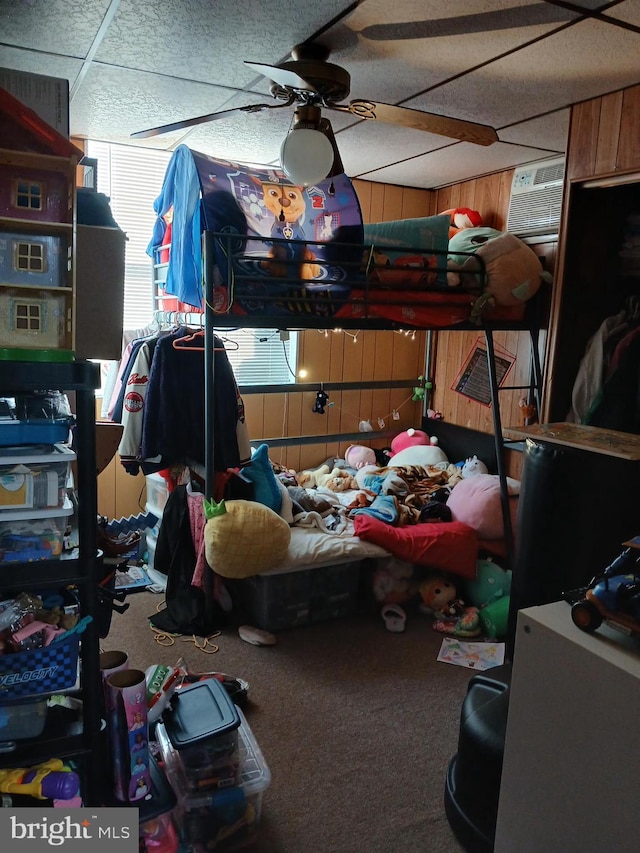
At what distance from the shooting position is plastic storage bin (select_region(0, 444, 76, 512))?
133 centimetres

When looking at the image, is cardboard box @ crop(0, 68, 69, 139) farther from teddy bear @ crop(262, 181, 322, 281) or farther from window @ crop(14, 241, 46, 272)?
teddy bear @ crop(262, 181, 322, 281)

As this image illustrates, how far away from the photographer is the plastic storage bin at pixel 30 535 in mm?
1352

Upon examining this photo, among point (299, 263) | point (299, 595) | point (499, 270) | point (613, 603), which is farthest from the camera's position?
point (499, 270)

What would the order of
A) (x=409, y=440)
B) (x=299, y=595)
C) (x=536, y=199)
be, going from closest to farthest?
(x=299, y=595) < (x=536, y=199) < (x=409, y=440)

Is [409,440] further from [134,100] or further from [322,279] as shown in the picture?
[134,100]

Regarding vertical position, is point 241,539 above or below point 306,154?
below

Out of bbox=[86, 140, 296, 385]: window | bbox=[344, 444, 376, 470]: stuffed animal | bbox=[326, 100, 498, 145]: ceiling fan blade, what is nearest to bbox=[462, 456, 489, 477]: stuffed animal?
bbox=[344, 444, 376, 470]: stuffed animal

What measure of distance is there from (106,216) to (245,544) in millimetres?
1520

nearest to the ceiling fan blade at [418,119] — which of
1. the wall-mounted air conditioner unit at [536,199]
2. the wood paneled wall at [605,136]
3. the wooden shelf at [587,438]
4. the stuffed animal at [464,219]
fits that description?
the wood paneled wall at [605,136]

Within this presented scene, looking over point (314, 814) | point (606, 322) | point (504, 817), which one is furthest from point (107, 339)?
point (606, 322)

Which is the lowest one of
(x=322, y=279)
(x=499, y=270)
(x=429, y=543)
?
(x=429, y=543)

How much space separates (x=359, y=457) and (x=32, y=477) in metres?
2.96

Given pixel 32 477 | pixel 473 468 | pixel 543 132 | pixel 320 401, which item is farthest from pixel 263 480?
pixel 543 132

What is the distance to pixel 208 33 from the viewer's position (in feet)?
6.71
